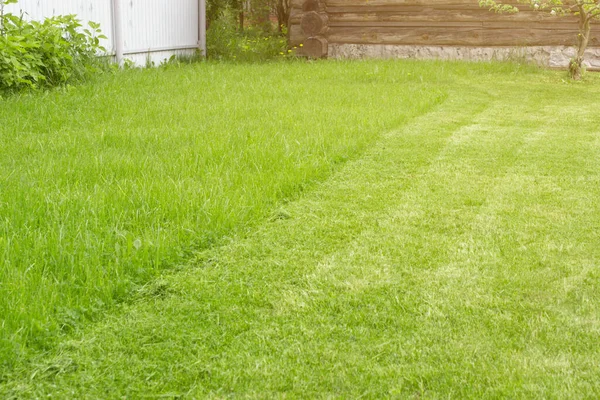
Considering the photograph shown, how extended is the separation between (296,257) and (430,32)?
38.2 feet

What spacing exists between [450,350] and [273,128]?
160 inches

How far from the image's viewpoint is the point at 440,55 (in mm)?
14359

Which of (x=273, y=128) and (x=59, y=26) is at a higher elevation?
(x=59, y=26)

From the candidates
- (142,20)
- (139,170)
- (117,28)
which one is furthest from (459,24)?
(139,170)

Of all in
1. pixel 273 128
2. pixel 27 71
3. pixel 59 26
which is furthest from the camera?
pixel 59 26

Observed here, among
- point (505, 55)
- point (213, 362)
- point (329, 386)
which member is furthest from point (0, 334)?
point (505, 55)

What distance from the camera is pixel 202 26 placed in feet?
46.7

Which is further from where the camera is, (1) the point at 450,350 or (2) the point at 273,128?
(2) the point at 273,128

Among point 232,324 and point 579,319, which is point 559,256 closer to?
point 579,319

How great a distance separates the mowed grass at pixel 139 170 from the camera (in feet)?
10.00

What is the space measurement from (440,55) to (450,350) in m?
12.4

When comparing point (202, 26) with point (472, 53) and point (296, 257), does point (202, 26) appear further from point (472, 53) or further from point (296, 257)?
point (296, 257)

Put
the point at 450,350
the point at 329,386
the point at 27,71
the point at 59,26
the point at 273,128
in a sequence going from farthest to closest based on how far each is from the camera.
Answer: the point at 59,26, the point at 27,71, the point at 273,128, the point at 450,350, the point at 329,386

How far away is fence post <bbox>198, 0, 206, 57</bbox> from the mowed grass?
487cm
